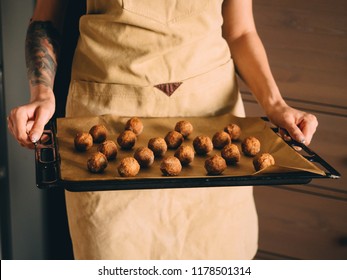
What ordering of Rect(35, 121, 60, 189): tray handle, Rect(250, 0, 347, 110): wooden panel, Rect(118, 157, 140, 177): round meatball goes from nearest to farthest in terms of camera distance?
Rect(35, 121, 60, 189): tray handle < Rect(118, 157, 140, 177): round meatball < Rect(250, 0, 347, 110): wooden panel

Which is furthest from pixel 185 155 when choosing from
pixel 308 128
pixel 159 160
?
pixel 308 128

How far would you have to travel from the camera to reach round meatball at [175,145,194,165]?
1.12 metres

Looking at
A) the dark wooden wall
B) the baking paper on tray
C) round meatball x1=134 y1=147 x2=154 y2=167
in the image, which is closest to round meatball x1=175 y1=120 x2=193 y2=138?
the baking paper on tray

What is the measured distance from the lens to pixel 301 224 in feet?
6.33

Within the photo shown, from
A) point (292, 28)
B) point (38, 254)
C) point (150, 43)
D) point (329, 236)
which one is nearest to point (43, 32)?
point (150, 43)

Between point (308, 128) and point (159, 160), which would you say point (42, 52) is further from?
point (308, 128)

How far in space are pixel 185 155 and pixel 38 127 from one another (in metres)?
0.29

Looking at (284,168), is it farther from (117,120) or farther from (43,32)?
(43,32)

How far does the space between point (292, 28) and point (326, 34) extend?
0.35 feet

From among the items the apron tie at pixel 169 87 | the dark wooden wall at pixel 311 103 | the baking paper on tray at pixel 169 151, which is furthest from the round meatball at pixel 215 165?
the dark wooden wall at pixel 311 103

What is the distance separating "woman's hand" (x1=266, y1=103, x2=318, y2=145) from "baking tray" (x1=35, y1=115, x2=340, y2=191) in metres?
0.02

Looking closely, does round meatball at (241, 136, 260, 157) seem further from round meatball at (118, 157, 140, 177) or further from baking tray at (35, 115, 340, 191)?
round meatball at (118, 157, 140, 177)

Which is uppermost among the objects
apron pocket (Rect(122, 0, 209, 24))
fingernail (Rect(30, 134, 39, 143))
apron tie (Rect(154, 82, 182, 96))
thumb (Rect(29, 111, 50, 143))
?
apron pocket (Rect(122, 0, 209, 24))

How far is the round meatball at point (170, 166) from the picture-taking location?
1.06 metres
